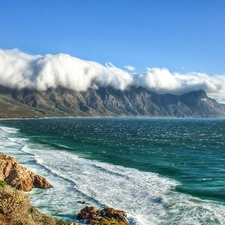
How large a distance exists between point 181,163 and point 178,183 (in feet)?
57.5

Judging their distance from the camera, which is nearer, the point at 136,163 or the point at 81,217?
the point at 81,217

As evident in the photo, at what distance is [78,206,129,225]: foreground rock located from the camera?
26867 millimetres

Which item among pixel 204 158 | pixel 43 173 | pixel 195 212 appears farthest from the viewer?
pixel 204 158

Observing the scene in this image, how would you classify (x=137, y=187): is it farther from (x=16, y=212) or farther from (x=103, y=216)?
(x=16, y=212)

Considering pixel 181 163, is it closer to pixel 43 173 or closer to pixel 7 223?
pixel 43 173

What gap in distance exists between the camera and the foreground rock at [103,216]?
88.1 ft

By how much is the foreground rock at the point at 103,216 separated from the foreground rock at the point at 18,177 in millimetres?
12487

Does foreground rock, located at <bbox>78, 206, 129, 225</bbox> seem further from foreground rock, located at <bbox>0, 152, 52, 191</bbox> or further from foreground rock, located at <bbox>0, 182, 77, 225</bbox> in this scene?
foreground rock, located at <bbox>0, 152, 52, 191</bbox>

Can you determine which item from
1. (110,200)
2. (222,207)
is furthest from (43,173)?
(222,207)

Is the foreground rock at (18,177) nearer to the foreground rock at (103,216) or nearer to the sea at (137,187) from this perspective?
the sea at (137,187)

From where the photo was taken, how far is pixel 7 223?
1819 centimetres

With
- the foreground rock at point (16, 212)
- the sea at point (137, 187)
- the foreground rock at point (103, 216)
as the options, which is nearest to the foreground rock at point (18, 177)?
the sea at point (137, 187)

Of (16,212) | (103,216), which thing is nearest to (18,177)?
(103,216)

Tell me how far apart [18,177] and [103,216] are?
15531 millimetres
